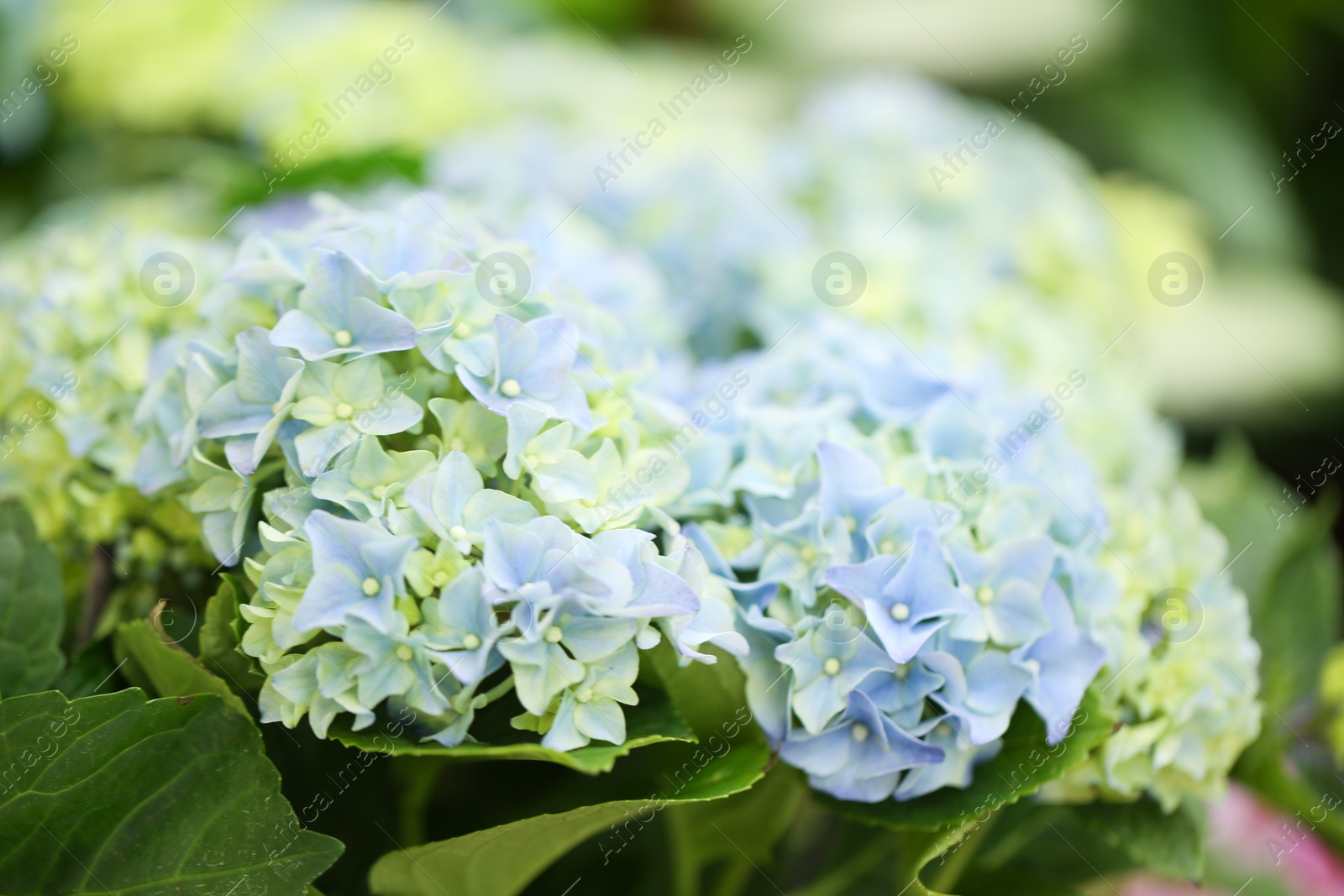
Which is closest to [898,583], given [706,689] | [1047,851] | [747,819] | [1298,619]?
[706,689]

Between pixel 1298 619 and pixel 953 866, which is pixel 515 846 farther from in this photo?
pixel 1298 619

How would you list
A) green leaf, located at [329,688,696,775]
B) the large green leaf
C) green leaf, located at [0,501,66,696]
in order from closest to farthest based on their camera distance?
green leaf, located at [329,688,696,775], green leaf, located at [0,501,66,696], the large green leaf

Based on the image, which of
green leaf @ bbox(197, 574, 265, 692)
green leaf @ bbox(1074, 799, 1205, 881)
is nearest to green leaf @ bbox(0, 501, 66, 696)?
green leaf @ bbox(197, 574, 265, 692)

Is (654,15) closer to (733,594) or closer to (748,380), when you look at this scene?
(748,380)

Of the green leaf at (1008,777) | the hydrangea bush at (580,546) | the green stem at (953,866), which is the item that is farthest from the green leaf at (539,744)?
the green stem at (953,866)

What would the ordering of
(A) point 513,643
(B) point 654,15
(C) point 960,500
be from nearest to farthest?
(A) point 513,643 < (C) point 960,500 < (B) point 654,15

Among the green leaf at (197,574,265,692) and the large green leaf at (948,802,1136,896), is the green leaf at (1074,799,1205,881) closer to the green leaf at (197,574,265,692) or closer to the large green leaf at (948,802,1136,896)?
the large green leaf at (948,802,1136,896)

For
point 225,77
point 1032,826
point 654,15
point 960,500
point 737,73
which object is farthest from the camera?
point 654,15

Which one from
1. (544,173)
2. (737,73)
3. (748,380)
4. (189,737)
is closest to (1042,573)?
(748,380)
